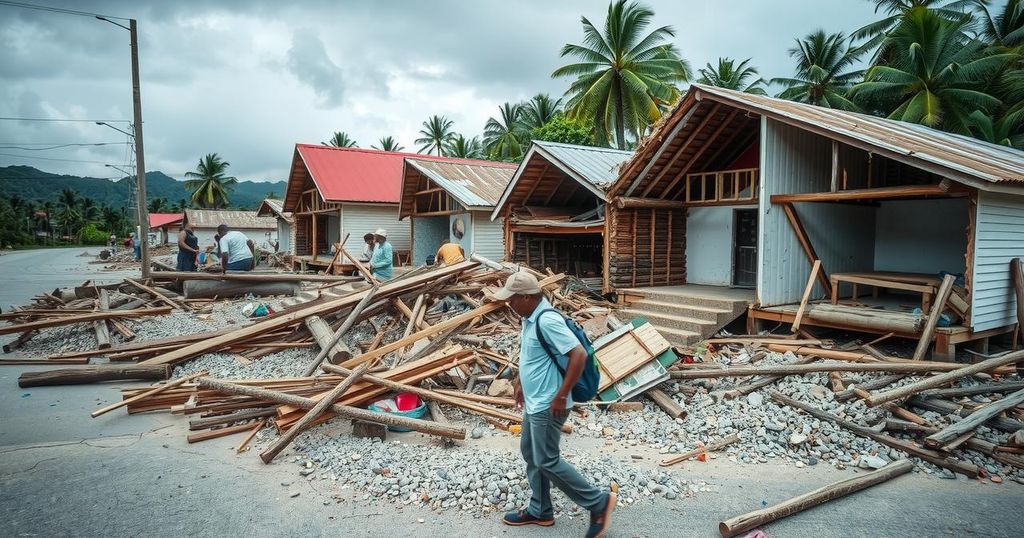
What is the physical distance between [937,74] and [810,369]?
1012 inches

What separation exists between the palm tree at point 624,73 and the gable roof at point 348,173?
940 centimetres

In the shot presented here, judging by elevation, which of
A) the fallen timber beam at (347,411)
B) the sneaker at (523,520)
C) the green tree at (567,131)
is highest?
the green tree at (567,131)

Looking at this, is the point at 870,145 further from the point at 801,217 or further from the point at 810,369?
the point at 810,369

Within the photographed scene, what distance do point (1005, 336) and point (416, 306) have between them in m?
10.3

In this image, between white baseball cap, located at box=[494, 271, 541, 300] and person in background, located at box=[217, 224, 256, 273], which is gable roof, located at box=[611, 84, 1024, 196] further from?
person in background, located at box=[217, 224, 256, 273]

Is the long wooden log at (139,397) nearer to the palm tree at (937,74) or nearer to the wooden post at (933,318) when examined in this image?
the wooden post at (933,318)

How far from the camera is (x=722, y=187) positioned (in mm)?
12906

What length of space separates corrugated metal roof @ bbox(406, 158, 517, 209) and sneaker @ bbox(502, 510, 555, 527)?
14.0 metres

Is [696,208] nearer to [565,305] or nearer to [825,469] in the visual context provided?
[565,305]

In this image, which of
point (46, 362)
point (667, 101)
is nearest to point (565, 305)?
point (46, 362)

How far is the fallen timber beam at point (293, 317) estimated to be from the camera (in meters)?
9.52

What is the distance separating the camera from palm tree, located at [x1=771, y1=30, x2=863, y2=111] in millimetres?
32344

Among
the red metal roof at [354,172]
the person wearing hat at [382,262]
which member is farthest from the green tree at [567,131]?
the person wearing hat at [382,262]

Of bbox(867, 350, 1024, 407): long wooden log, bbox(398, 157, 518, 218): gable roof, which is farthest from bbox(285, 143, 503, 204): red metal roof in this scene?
bbox(867, 350, 1024, 407): long wooden log
